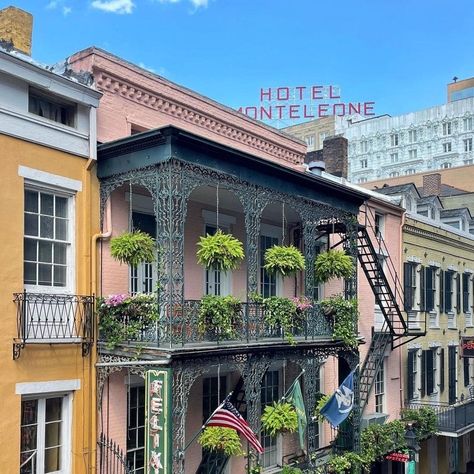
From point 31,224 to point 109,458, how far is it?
4.73 m

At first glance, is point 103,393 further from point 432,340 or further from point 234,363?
point 432,340

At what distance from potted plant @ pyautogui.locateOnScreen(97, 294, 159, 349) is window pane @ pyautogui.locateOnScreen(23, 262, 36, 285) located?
1.42 m

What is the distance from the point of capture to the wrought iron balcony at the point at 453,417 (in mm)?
21984

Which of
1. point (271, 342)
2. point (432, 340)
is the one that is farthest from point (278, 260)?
point (432, 340)

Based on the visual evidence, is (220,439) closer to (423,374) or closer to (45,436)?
(45,436)

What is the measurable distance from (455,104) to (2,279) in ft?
254

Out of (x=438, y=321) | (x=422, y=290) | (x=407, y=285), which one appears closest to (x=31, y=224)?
(x=407, y=285)

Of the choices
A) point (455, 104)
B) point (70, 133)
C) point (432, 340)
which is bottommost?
point (432, 340)

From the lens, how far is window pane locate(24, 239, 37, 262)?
1105cm

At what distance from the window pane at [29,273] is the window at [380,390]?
13.8 metres

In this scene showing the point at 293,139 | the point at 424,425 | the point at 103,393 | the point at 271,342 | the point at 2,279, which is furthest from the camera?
the point at 424,425

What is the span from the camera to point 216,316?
1188 cm

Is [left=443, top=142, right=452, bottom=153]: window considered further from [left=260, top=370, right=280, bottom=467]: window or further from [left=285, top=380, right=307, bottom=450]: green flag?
[left=285, top=380, right=307, bottom=450]: green flag

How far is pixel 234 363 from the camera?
12.5 metres
